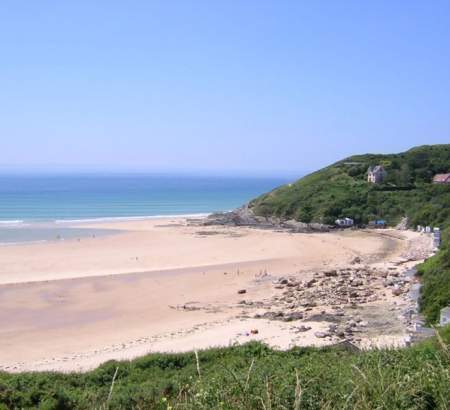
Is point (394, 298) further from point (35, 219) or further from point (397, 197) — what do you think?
point (35, 219)

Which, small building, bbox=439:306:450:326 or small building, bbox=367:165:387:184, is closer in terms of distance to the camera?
small building, bbox=439:306:450:326

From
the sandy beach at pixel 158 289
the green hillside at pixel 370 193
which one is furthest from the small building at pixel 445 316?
the green hillside at pixel 370 193

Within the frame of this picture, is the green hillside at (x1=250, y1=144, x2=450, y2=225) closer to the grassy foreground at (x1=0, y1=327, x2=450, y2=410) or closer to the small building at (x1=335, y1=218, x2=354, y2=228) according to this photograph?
the small building at (x1=335, y1=218, x2=354, y2=228)

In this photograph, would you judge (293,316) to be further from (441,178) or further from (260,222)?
(441,178)

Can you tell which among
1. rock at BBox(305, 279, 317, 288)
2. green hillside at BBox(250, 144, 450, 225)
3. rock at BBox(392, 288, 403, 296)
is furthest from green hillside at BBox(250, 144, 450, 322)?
rock at BBox(392, 288, 403, 296)

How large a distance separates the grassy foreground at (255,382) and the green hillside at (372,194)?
1343 inches

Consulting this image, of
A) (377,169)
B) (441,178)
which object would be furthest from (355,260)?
(441,178)

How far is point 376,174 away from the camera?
66.0 m

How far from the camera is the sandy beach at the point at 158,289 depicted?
18078 millimetres

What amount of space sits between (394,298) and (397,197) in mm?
36996

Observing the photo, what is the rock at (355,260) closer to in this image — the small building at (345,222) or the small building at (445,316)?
the small building at (445,316)

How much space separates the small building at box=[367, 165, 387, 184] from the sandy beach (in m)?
17.2

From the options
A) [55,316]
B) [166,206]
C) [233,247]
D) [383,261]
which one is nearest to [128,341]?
[55,316]

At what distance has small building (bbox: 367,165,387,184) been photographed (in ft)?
216
